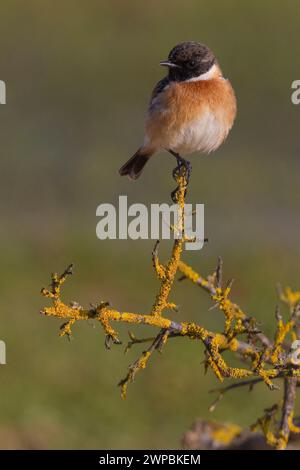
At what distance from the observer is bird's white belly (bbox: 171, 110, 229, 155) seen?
6699mm

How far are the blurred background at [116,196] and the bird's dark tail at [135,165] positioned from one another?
75.9 inches

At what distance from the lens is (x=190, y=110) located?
22.3ft

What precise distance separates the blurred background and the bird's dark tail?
1.93 metres

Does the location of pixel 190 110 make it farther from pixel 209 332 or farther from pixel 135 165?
pixel 209 332

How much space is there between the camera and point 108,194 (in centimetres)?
1641

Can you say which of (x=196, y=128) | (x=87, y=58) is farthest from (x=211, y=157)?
(x=196, y=128)

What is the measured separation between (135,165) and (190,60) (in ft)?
2.88

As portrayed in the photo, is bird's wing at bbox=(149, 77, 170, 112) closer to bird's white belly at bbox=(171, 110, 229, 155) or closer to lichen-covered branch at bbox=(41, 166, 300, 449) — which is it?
bird's white belly at bbox=(171, 110, 229, 155)

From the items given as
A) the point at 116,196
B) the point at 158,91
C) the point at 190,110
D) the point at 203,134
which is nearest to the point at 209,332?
the point at 203,134

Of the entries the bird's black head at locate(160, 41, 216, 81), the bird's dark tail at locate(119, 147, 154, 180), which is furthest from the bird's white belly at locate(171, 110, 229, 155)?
the bird's dark tail at locate(119, 147, 154, 180)

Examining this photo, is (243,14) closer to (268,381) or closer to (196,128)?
(196,128)

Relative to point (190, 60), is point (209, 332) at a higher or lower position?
lower

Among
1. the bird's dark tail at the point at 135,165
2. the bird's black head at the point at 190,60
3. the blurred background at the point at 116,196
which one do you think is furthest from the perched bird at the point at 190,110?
the blurred background at the point at 116,196

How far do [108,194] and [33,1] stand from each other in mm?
10318
